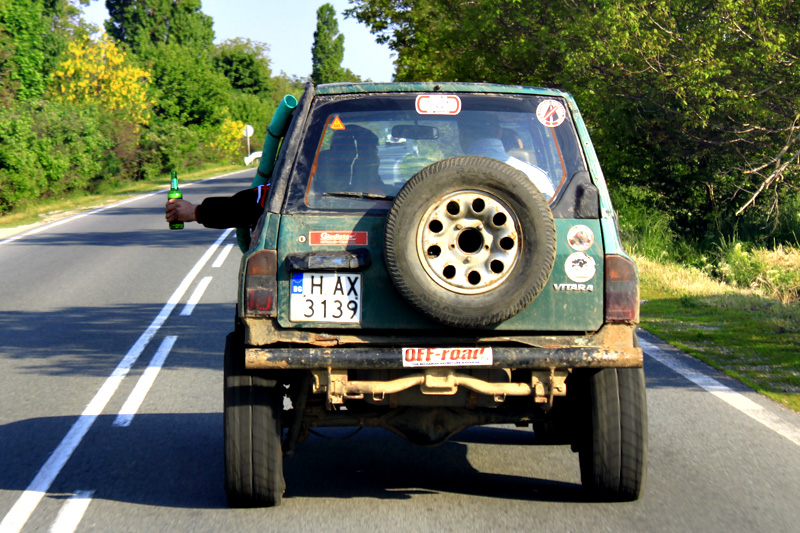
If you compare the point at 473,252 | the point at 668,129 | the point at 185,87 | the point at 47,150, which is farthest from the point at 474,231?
the point at 185,87

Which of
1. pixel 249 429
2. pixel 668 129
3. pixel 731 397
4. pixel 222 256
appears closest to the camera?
pixel 249 429

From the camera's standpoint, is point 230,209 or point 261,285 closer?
point 261,285

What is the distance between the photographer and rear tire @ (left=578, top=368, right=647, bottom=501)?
176 inches

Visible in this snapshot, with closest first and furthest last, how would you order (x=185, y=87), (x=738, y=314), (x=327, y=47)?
(x=738, y=314)
(x=185, y=87)
(x=327, y=47)

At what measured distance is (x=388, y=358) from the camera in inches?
165

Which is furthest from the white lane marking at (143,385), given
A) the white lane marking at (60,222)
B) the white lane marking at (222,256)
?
the white lane marking at (60,222)

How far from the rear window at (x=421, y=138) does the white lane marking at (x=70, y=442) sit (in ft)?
6.73

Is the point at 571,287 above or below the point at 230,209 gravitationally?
below

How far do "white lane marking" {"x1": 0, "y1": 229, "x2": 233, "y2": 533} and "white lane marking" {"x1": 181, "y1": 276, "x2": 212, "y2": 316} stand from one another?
265mm

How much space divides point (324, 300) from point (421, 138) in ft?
3.05

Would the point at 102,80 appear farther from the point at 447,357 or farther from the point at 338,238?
the point at 447,357

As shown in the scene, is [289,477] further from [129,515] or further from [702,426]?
[702,426]

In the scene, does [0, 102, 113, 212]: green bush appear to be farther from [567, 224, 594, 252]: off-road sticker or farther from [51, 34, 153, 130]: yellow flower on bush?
[567, 224, 594, 252]: off-road sticker

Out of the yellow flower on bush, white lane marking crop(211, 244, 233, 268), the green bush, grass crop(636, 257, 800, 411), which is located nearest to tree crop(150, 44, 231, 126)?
the yellow flower on bush
